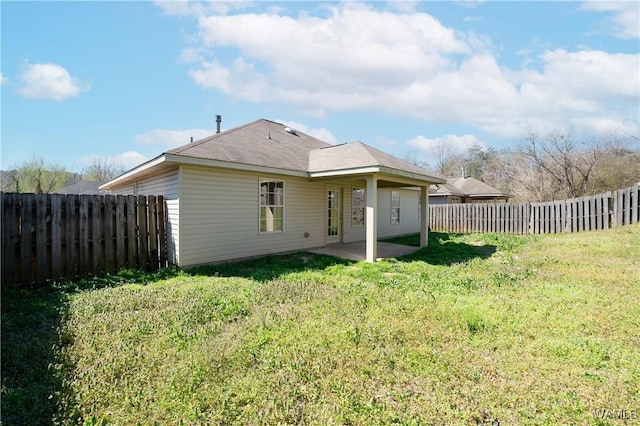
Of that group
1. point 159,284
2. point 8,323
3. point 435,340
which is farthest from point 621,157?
point 8,323

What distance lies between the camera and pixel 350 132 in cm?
2462

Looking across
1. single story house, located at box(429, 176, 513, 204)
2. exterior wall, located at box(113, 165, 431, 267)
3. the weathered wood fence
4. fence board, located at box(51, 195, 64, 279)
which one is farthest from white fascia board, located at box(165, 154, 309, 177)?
single story house, located at box(429, 176, 513, 204)

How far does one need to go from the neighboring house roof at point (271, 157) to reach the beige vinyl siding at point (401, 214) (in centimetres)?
312

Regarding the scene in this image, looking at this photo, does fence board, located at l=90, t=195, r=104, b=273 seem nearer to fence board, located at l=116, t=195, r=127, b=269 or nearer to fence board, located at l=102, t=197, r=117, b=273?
fence board, located at l=102, t=197, r=117, b=273

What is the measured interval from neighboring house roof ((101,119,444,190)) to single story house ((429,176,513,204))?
11.4 meters

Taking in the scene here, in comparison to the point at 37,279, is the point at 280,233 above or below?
above

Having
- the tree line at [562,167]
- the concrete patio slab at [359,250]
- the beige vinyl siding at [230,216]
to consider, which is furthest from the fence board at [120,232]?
the tree line at [562,167]

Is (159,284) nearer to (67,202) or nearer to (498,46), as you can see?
(67,202)

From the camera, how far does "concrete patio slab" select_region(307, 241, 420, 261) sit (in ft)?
30.9

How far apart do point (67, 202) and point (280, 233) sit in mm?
5134

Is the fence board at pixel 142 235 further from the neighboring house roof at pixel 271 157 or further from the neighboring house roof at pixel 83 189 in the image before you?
the neighboring house roof at pixel 83 189

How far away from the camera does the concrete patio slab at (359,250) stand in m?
9.43

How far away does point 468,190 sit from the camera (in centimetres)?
2445

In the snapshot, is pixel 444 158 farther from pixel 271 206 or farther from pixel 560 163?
pixel 271 206
